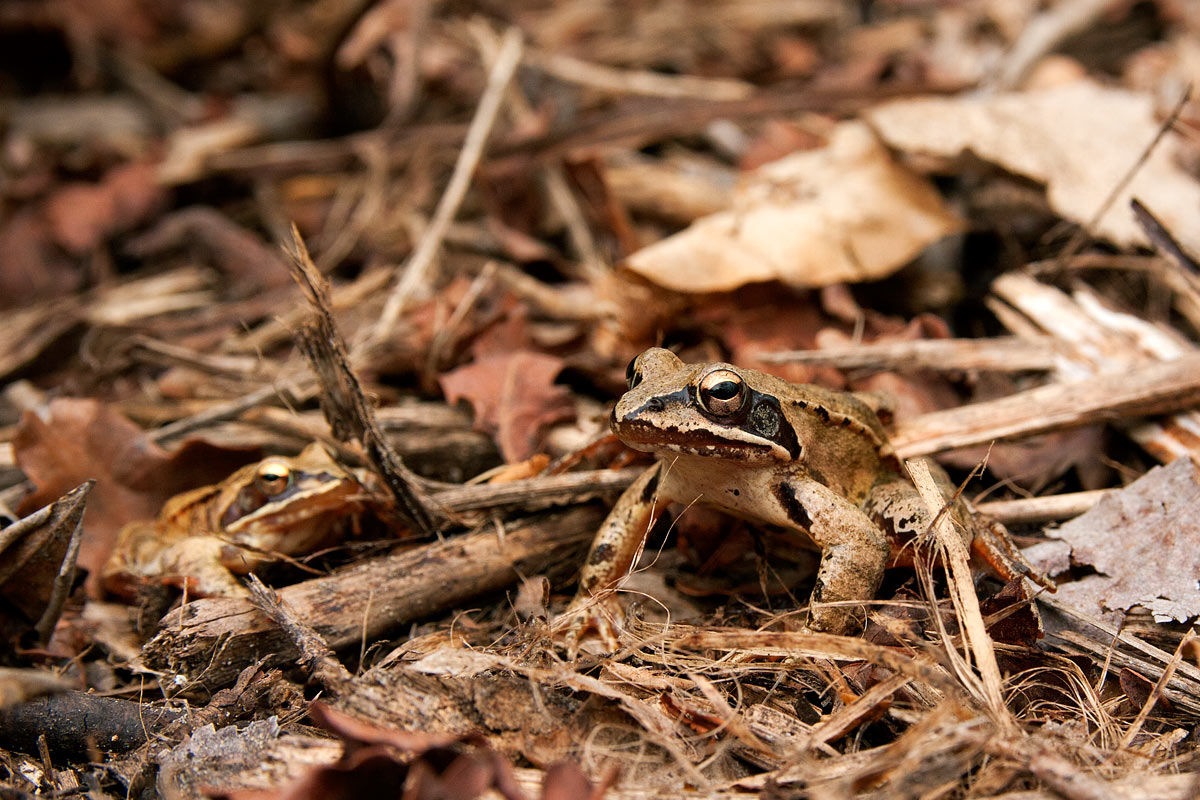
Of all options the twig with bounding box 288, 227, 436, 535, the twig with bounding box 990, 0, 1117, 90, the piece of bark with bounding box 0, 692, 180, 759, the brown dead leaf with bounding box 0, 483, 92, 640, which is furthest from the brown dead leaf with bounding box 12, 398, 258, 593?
the twig with bounding box 990, 0, 1117, 90

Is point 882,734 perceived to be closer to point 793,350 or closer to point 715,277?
point 793,350

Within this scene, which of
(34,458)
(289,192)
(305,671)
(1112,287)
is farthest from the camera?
(289,192)

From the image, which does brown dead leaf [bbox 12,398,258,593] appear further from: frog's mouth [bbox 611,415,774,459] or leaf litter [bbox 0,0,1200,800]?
frog's mouth [bbox 611,415,774,459]

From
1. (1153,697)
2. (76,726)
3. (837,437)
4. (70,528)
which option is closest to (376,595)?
(76,726)

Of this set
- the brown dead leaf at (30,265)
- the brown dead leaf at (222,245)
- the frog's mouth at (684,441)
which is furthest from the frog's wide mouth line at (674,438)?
the brown dead leaf at (30,265)

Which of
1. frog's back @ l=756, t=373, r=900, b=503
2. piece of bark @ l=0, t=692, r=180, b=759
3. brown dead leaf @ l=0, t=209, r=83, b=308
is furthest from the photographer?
brown dead leaf @ l=0, t=209, r=83, b=308

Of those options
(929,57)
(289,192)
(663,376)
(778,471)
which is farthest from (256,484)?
(929,57)

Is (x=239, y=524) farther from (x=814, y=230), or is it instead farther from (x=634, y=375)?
(x=814, y=230)
